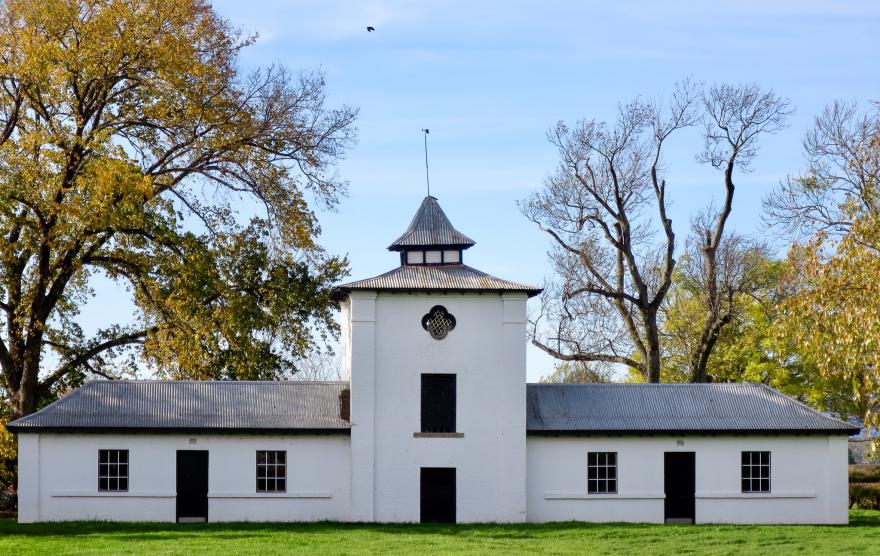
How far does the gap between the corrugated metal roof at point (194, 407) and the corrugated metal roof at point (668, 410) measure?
17.1 feet

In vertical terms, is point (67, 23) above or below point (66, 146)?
above

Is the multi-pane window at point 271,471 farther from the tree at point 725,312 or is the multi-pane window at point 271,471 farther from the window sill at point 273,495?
the tree at point 725,312

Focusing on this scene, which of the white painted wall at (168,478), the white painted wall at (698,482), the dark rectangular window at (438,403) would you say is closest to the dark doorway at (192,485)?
the white painted wall at (168,478)

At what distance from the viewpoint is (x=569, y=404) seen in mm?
Result: 32469

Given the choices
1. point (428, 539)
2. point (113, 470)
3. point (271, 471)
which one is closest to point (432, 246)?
point (271, 471)

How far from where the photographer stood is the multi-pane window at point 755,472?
31.6 m

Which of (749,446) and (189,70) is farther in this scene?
(189,70)

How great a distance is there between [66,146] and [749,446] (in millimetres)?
20028

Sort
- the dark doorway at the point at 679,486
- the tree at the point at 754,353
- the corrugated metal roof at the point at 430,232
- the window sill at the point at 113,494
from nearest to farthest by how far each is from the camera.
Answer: the window sill at the point at 113,494 < the dark doorway at the point at 679,486 < the corrugated metal roof at the point at 430,232 < the tree at the point at 754,353

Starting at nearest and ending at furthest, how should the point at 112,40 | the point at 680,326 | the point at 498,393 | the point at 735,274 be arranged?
the point at 498,393 < the point at 112,40 < the point at 735,274 < the point at 680,326

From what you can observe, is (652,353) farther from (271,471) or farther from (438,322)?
(271,471)

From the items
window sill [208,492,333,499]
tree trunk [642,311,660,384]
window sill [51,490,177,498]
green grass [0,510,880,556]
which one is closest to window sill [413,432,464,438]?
green grass [0,510,880,556]

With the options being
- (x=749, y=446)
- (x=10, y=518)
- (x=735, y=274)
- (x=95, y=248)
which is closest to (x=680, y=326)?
(x=735, y=274)

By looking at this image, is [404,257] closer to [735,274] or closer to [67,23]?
[67,23]
